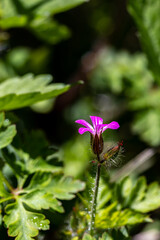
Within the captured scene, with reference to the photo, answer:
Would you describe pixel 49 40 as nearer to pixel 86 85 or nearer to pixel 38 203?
pixel 86 85

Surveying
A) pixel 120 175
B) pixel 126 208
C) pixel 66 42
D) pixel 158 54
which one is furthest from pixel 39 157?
pixel 66 42

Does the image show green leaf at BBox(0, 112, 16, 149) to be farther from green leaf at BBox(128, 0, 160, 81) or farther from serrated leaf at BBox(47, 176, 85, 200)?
green leaf at BBox(128, 0, 160, 81)

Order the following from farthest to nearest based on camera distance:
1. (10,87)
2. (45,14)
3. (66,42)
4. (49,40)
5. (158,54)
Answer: (66,42)
(49,40)
(158,54)
(45,14)
(10,87)

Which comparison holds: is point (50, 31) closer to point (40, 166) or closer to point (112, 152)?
point (40, 166)

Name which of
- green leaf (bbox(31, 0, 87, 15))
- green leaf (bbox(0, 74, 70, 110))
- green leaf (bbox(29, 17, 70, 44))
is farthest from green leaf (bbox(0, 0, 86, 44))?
green leaf (bbox(0, 74, 70, 110))

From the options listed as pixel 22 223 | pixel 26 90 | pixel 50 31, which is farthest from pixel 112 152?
pixel 50 31

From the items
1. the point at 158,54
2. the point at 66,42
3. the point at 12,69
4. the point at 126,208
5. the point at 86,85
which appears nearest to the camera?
the point at 126,208
